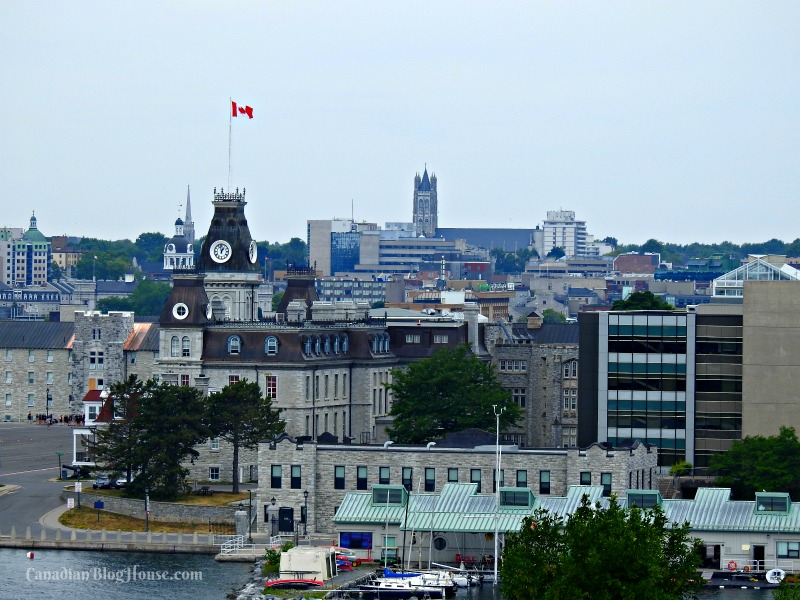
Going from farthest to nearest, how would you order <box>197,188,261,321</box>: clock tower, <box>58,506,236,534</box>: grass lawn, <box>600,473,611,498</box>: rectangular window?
1. <box>197,188,261,321</box>: clock tower
2. <box>58,506,236,534</box>: grass lawn
3. <box>600,473,611,498</box>: rectangular window

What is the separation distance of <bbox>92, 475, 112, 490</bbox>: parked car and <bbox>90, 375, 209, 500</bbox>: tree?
1.79m

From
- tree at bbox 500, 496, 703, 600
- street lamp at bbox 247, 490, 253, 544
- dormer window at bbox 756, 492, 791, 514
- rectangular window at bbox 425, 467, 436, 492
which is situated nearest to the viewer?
tree at bbox 500, 496, 703, 600

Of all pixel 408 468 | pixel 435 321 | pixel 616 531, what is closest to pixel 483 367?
pixel 435 321

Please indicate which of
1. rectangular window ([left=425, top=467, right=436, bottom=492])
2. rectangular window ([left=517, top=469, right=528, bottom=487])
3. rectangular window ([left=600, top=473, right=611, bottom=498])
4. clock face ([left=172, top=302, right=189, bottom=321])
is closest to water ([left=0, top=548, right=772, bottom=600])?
rectangular window ([left=425, top=467, right=436, bottom=492])

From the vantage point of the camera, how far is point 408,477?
127m

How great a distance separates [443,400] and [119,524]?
27735 millimetres

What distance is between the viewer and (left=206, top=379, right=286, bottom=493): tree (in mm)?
141625

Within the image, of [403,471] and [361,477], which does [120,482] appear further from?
[403,471]

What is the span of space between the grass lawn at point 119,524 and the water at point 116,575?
600cm

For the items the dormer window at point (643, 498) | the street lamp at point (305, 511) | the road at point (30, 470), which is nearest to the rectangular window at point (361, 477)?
the street lamp at point (305, 511)

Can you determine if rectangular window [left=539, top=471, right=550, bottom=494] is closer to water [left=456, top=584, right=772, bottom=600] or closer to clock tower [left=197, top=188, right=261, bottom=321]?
water [left=456, top=584, right=772, bottom=600]

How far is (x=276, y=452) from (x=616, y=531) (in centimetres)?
4026

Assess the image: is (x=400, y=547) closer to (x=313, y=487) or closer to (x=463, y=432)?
(x=313, y=487)

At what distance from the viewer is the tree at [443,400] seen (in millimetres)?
152500
